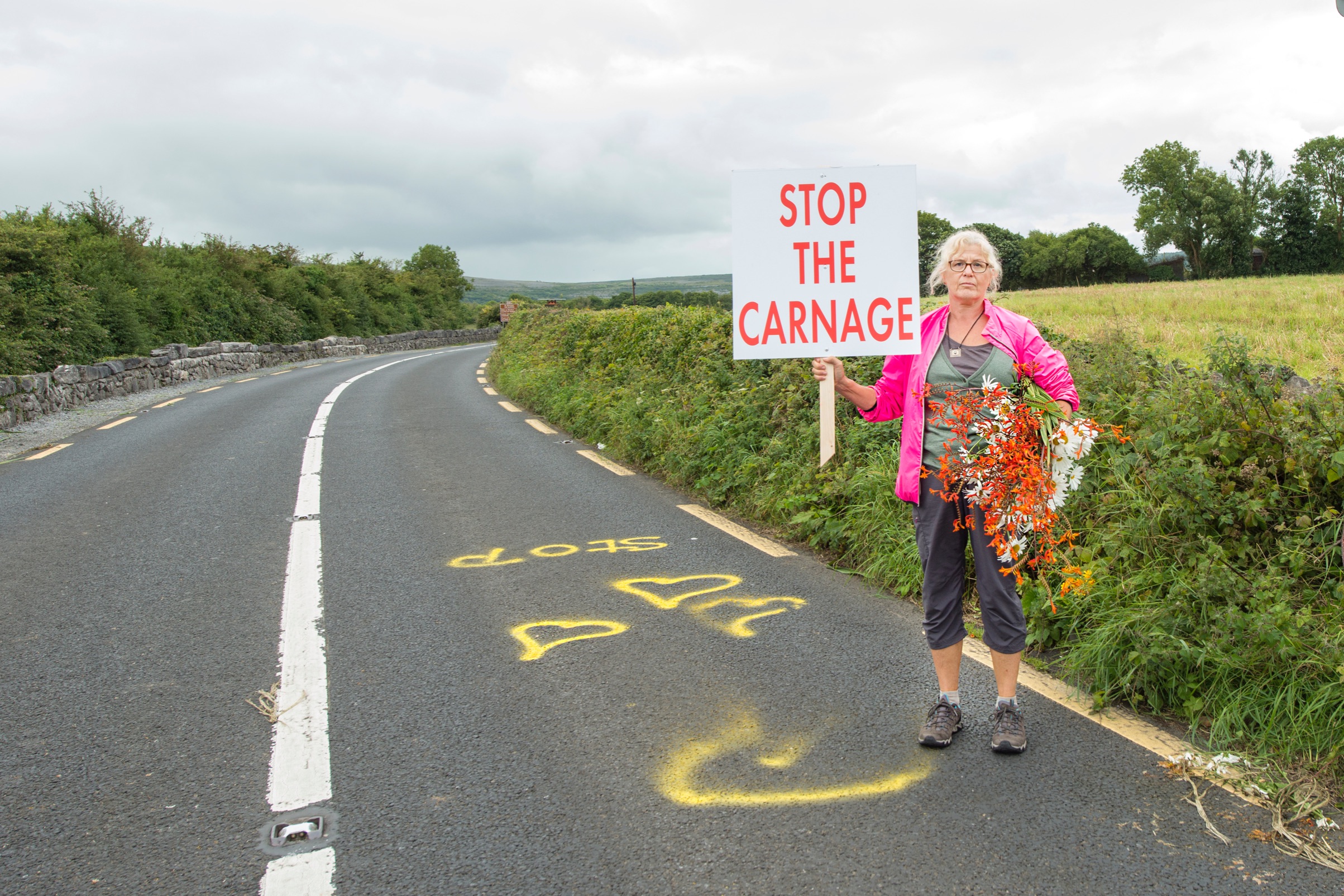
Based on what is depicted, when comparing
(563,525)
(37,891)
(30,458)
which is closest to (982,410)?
(37,891)

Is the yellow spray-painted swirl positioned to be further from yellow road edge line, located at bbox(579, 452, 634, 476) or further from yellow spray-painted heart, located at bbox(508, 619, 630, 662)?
yellow road edge line, located at bbox(579, 452, 634, 476)

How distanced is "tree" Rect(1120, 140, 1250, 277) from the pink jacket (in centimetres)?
8920

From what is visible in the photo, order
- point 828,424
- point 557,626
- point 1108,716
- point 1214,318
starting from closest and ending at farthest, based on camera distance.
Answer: point 1108,716, point 557,626, point 828,424, point 1214,318

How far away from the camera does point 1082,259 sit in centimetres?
9388

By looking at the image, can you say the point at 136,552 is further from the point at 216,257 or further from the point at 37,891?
the point at 216,257

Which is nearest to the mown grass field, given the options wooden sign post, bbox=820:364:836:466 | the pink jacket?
wooden sign post, bbox=820:364:836:466

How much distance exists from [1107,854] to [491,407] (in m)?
13.7

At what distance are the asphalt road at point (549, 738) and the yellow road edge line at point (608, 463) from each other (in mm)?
2358

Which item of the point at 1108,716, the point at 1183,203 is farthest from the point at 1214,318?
the point at 1183,203

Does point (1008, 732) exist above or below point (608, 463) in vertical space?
below

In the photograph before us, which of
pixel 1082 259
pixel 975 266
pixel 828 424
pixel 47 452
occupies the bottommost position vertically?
pixel 47 452

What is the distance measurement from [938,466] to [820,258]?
287 cm

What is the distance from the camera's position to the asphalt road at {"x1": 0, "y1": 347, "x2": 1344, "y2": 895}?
2.68 meters

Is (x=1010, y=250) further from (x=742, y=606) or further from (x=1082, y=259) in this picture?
(x=742, y=606)
